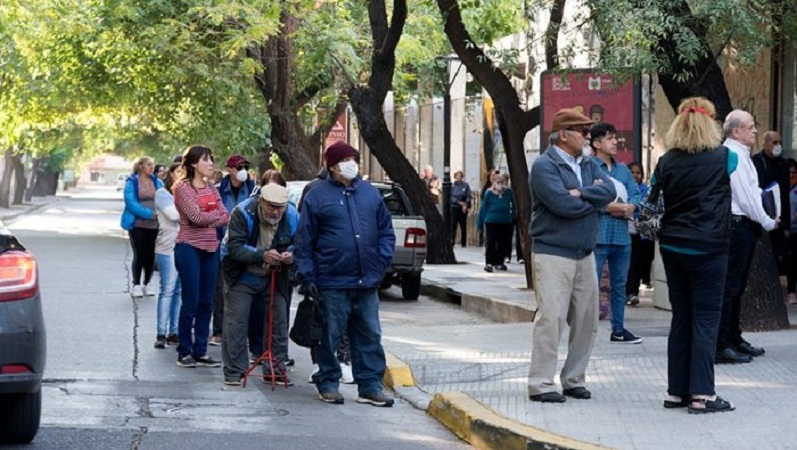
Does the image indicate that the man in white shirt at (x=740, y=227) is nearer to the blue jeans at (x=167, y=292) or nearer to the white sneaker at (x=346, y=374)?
the white sneaker at (x=346, y=374)

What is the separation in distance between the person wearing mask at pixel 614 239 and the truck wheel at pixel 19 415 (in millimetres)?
5980

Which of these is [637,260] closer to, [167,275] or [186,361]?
[167,275]

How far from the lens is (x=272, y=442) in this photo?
8.99 m

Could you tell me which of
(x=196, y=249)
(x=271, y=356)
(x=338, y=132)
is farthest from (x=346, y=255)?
(x=338, y=132)

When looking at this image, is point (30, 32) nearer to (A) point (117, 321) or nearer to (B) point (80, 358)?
(A) point (117, 321)

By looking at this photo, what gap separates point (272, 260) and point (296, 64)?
24341 millimetres

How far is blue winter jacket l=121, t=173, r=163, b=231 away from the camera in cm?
1686

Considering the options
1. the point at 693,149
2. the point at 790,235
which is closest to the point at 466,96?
the point at 790,235

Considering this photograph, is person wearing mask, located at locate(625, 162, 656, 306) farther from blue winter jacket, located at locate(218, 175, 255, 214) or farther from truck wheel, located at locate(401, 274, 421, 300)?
blue winter jacket, located at locate(218, 175, 255, 214)

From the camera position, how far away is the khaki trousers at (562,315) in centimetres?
973

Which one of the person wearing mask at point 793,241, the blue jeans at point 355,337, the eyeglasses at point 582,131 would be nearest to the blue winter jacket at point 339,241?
the blue jeans at point 355,337

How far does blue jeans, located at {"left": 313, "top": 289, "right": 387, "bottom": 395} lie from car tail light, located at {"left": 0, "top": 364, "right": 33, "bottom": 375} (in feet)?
9.31

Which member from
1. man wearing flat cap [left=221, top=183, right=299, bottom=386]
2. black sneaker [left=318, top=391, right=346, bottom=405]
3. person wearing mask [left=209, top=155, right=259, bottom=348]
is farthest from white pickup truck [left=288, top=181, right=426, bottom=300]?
black sneaker [left=318, top=391, right=346, bottom=405]

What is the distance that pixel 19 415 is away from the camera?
27.6 feet
